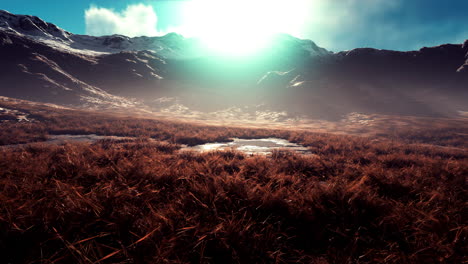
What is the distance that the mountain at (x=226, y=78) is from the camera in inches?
1780

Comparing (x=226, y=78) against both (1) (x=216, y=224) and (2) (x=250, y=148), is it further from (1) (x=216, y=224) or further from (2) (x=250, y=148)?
(1) (x=216, y=224)

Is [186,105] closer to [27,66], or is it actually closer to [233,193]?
[27,66]

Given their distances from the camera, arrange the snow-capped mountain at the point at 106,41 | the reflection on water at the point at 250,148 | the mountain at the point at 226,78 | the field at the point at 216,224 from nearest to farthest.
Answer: the field at the point at 216,224 → the reflection on water at the point at 250,148 → the mountain at the point at 226,78 → the snow-capped mountain at the point at 106,41

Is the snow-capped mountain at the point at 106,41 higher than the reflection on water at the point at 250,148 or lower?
higher

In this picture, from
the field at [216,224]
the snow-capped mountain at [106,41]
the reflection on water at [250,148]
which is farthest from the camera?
the snow-capped mountain at [106,41]

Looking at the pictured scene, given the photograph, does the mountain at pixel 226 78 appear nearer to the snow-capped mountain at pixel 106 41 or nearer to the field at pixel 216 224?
the snow-capped mountain at pixel 106 41

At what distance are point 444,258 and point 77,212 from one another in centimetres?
326

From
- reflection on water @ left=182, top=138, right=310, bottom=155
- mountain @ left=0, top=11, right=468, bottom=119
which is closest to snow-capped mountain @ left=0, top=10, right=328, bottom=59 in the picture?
mountain @ left=0, top=11, right=468, bottom=119

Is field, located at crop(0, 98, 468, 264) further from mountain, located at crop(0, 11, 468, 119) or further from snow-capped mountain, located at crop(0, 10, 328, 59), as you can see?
snow-capped mountain, located at crop(0, 10, 328, 59)

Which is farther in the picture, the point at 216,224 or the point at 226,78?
the point at 226,78

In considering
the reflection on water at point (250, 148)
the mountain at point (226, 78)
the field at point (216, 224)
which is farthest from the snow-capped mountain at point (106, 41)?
the field at point (216, 224)

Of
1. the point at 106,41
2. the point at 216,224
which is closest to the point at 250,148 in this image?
the point at 216,224

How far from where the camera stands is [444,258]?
1.49 metres

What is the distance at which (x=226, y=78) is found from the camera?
83.7 metres
